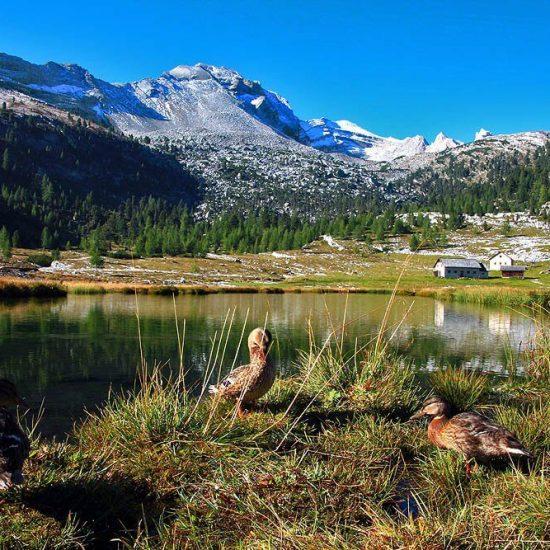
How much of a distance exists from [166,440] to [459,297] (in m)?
52.2

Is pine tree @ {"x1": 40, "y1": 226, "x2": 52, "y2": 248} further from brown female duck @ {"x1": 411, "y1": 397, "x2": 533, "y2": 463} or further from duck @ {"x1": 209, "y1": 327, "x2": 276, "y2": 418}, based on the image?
brown female duck @ {"x1": 411, "y1": 397, "x2": 533, "y2": 463}

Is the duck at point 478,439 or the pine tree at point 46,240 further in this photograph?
the pine tree at point 46,240

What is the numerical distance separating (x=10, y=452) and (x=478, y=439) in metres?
4.83

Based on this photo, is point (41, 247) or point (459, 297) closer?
point (459, 297)

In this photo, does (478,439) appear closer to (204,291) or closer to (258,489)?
(258,489)

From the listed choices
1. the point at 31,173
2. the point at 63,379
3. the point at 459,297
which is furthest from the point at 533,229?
the point at 31,173

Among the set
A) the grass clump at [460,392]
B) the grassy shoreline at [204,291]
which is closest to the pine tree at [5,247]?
the grassy shoreline at [204,291]

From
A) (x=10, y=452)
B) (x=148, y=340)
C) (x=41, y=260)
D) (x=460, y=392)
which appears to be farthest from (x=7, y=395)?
(x=41, y=260)

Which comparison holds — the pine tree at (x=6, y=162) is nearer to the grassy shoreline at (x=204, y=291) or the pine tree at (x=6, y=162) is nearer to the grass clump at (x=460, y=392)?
the grassy shoreline at (x=204, y=291)

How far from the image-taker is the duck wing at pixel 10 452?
387cm

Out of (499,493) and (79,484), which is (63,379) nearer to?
(79,484)

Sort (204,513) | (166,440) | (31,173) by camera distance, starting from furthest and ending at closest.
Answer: (31,173), (166,440), (204,513)

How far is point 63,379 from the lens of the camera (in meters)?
14.7

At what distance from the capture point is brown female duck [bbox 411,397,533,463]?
531 cm
